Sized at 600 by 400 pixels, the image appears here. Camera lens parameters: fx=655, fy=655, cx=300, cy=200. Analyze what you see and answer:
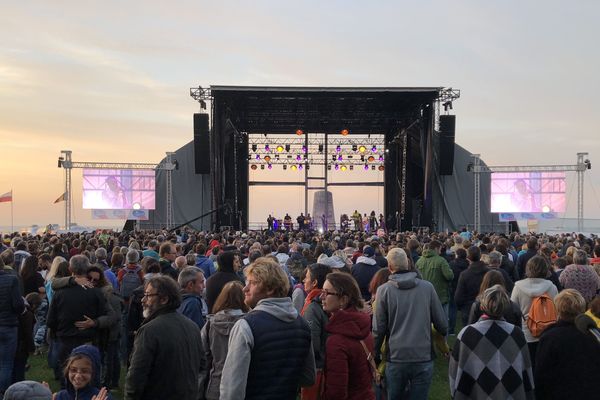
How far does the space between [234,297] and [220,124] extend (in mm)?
21385

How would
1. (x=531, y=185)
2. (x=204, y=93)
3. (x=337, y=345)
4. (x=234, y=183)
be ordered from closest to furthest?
(x=337, y=345), (x=204, y=93), (x=531, y=185), (x=234, y=183)

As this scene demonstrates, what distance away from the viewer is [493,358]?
154 inches

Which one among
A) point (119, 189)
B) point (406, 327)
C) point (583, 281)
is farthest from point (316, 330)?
point (119, 189)

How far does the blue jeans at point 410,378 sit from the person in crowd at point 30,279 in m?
4.83

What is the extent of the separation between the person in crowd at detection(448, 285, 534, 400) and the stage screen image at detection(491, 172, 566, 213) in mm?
24548

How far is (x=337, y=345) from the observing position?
370 cm

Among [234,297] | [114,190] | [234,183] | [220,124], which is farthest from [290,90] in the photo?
[234,297]

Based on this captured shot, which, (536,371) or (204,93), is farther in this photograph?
(204,93)

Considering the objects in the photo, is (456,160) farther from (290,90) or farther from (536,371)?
(536,371)

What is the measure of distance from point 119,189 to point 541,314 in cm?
2442

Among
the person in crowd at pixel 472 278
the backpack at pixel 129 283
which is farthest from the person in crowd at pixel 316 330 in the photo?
the person in crowd at pixel 472 278

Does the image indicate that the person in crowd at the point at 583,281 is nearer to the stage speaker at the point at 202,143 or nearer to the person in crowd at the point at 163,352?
the person in crowd at the point at 163,352

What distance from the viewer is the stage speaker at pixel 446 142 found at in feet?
82.4

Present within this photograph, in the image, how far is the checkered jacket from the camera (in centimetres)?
390
